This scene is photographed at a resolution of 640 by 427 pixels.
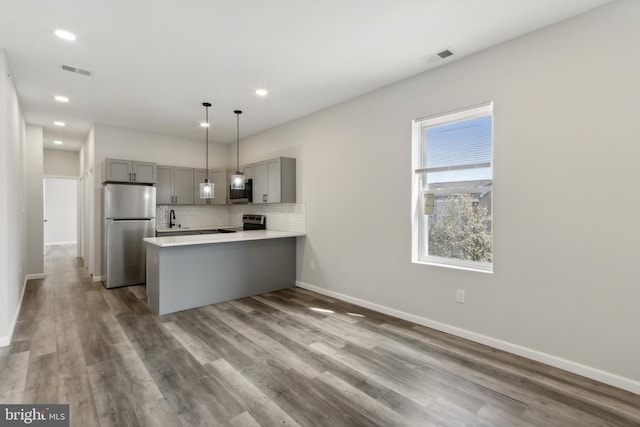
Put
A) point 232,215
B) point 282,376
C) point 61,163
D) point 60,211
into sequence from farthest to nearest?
point 60,211 → point 61,163 → point 232,215 → point 282,376

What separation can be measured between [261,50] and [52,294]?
4.87 meters

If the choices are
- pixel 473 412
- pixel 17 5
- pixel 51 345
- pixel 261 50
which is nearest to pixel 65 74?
pixel 17 5

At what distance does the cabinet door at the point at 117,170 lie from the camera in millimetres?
5238

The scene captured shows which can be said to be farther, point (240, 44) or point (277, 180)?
point (277, 180)

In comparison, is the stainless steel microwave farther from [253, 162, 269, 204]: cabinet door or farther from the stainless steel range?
the stainless steel range

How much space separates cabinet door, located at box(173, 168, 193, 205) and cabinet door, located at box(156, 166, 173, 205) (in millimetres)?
75

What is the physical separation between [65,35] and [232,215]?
4.79 metres

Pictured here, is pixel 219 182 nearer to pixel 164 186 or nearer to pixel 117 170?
pixel 164 186

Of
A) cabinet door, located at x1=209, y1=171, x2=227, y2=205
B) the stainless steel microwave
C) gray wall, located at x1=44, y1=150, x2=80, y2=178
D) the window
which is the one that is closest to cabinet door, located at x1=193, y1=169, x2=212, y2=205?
cabinet door, located at x1=209, y1=171, x2=227, y2=205

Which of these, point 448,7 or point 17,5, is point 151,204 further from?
point 448,7

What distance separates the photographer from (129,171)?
17.9ft

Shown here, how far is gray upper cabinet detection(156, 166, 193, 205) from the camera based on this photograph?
604cm

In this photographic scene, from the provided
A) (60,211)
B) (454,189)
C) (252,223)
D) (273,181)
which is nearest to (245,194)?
(252,223)

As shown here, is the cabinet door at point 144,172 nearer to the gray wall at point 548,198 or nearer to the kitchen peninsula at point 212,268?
the kitchen peninsula at point 212,268
